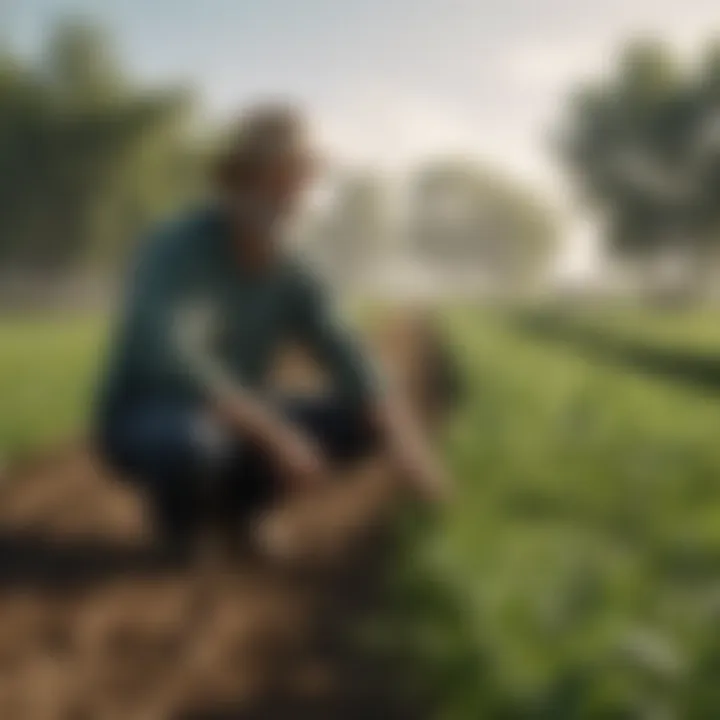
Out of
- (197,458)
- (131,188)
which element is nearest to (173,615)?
(197,458)

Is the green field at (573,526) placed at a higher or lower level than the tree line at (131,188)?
lower

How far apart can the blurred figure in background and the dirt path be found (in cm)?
6

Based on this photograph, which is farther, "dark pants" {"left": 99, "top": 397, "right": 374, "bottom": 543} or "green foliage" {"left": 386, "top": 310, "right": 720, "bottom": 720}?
"dark pants" {"left": 99, "top": 397, "right": 374, "bottom": 543}

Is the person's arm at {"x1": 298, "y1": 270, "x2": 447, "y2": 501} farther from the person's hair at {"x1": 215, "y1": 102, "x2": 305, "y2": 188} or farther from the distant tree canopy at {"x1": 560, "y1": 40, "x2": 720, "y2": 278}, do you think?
the distant tree canopy at {"x1": 560, "y1": 40, "x2": 720, "y2": 278}

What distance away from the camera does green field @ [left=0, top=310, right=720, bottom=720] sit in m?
0.94

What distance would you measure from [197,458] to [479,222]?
314 mm

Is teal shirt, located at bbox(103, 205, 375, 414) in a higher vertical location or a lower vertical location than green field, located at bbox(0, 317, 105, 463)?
higher

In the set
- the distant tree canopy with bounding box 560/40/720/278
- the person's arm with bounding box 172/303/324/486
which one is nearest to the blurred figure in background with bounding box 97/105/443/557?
the person's arm with bounding box 172/303/324/486

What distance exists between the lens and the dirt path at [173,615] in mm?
1059

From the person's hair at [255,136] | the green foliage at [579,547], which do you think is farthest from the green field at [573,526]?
the person's hair at [255,136]

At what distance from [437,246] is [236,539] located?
1.45 ft

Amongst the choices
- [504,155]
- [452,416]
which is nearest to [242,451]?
[452,416]

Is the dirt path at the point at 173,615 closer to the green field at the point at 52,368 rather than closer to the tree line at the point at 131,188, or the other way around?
the green field at the point at 52,368

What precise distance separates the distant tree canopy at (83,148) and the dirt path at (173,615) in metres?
0.19
